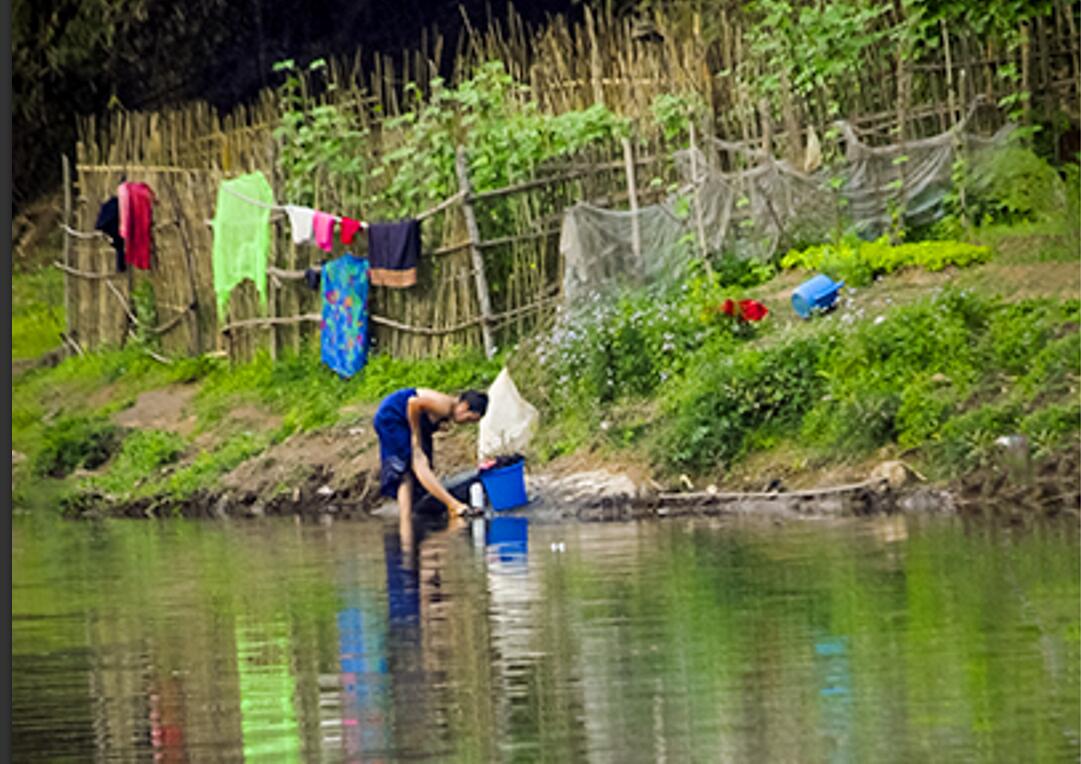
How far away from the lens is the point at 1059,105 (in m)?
24.8

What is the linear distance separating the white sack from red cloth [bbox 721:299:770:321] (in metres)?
1.98

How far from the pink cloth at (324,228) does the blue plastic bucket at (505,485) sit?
6.34 meters

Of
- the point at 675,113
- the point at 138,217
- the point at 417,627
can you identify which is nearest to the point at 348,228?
the point at 675,113

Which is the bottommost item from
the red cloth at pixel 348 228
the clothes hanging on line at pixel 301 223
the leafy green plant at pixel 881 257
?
the leafy green plant at pixel 881 257

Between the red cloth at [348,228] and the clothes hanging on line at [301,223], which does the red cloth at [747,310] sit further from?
the clothes hanging on line at [301,223]

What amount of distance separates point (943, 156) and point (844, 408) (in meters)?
4.62

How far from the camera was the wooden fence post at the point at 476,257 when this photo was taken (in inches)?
1017

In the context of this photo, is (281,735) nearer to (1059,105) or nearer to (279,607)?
(279,607)

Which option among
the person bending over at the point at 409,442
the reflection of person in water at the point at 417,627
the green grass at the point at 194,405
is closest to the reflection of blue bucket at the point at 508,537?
the reflection of person in water at the point at 417,627

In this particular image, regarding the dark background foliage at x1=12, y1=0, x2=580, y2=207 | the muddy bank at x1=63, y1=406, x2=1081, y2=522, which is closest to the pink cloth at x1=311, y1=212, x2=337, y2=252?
the muddy bank at x1=63, y1=406, x2=1081, y2=522

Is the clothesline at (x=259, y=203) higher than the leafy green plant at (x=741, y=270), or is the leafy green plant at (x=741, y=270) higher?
the clothesline at (x=259, y=203)

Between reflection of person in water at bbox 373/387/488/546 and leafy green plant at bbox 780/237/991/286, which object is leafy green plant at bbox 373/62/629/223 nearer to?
leafy green plant at bbox 780/237/991/286

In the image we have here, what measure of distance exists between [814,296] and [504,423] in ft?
9.55

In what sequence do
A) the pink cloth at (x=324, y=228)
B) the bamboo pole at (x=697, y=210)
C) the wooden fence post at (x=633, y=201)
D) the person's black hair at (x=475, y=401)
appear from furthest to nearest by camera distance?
the pink cloth at (x=324, y=228) < the wooden fence post at (x=633, y=201) < the bamboo pole at (x=697, y=210) < the person's black hair at (x=475, y=401)
